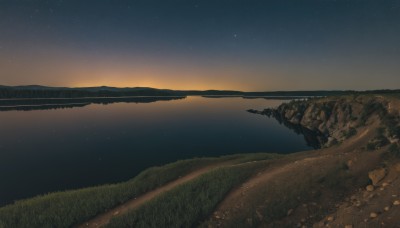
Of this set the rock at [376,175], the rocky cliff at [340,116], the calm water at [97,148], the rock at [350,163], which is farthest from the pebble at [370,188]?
the calm water at [97,148]

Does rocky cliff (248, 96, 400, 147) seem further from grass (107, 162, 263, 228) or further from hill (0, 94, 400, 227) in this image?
grass (107, 162, 263, 228)

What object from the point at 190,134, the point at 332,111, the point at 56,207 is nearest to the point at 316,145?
the point at 332,111

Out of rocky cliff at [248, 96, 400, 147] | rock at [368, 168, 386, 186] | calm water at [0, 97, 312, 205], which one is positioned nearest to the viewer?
rock at [368, 168, 386, 186]

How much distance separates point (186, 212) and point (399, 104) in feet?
128

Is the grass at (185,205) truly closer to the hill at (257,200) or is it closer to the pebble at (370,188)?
the hill at (257,200)

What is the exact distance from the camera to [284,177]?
1512 cm

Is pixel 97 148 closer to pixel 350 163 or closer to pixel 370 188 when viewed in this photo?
pixel 350 163

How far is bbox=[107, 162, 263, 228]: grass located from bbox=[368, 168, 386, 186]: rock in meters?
7.78

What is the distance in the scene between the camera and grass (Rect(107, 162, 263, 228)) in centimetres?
1214

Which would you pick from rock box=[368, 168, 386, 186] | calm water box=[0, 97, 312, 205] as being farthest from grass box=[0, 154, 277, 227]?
rock box=[368, 168, 386, 186]

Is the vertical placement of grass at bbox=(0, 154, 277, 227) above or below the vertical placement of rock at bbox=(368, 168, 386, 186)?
below

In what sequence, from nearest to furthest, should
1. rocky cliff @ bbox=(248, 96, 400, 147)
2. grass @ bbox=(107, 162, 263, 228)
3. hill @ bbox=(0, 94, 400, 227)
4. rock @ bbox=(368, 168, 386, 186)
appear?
hill @ bbox=(0, 94, 400, 227) < rock @ bbox=(368, 168, 386, 186) < grass @ bbox=(107, 162, 263, 228) < rocky cliff @ bbox=(248, 96, 400, 147)

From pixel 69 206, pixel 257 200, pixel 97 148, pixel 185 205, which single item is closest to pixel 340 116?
pixel 257 200

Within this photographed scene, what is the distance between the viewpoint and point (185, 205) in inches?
536
